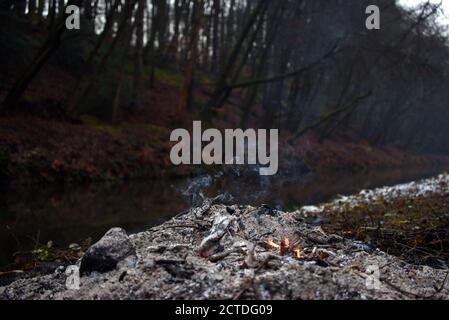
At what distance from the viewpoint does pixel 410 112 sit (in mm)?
43875

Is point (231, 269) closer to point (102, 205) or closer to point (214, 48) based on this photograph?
point (102, 205)

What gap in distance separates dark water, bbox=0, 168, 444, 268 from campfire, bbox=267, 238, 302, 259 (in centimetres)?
200

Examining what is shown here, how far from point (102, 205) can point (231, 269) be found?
7.65 m

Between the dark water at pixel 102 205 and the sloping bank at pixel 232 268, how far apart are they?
1.61 metres

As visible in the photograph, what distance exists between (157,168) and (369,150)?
78.9 ft

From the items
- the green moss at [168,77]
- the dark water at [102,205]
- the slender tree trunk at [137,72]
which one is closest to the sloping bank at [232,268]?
the dark water at [102,205]

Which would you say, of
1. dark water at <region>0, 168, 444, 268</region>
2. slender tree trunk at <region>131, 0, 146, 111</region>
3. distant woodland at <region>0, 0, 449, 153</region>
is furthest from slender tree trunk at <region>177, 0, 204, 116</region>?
dark water at <region>0, 168, 444, 268</region>

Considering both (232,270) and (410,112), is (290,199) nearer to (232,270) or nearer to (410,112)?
(232,270)

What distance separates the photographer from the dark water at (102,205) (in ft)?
26.0

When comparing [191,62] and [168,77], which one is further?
[168,77]

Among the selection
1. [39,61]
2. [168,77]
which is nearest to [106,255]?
[39,61]

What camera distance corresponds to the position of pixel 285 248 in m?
4.97

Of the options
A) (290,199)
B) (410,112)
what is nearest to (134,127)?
(290,199)

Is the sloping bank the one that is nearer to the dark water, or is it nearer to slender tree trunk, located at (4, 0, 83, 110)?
the dark water
